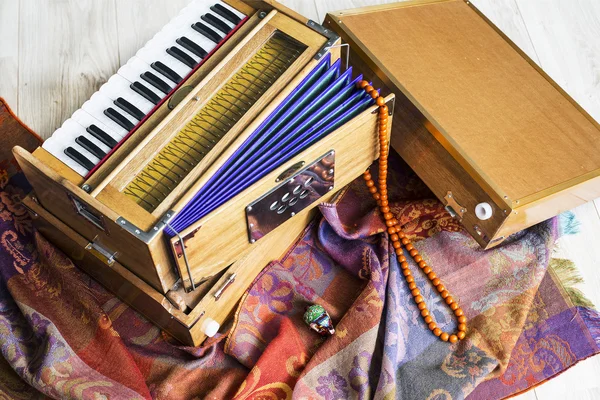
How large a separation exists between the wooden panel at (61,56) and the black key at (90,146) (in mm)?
477

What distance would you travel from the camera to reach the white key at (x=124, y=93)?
1.36 m

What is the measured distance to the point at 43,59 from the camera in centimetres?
185

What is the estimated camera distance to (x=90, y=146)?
1.30m

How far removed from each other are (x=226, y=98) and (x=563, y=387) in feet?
3.08

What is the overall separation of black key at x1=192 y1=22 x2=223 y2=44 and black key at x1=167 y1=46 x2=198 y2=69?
6cm

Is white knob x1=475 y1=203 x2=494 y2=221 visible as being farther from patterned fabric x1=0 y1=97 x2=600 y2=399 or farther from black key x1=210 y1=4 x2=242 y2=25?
black key x1=210 y1=4 x2=242 y2=25

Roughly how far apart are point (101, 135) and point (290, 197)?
0.37 m

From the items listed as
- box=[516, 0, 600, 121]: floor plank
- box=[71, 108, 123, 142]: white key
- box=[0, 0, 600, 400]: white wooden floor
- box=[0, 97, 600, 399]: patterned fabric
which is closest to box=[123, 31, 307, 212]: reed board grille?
box=[71, 108, 123, 142]: white key

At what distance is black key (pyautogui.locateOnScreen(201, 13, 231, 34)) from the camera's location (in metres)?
1.45

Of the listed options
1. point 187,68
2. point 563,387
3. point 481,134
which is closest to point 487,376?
point 563,387

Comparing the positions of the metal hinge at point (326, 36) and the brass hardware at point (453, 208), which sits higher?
the metal hinge at point (326, 36)

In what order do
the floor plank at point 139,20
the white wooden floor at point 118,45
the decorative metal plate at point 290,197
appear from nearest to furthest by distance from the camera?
the decorative metal plate at point 290,197, the white wooden floor at point 118,45, the floor plank at point 139,20

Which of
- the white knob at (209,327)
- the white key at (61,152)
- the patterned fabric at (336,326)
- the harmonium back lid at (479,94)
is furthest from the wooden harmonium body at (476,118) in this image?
the white key at (61,152)

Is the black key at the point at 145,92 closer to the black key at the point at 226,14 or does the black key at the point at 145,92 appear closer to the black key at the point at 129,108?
the black key at the point at 129,108
